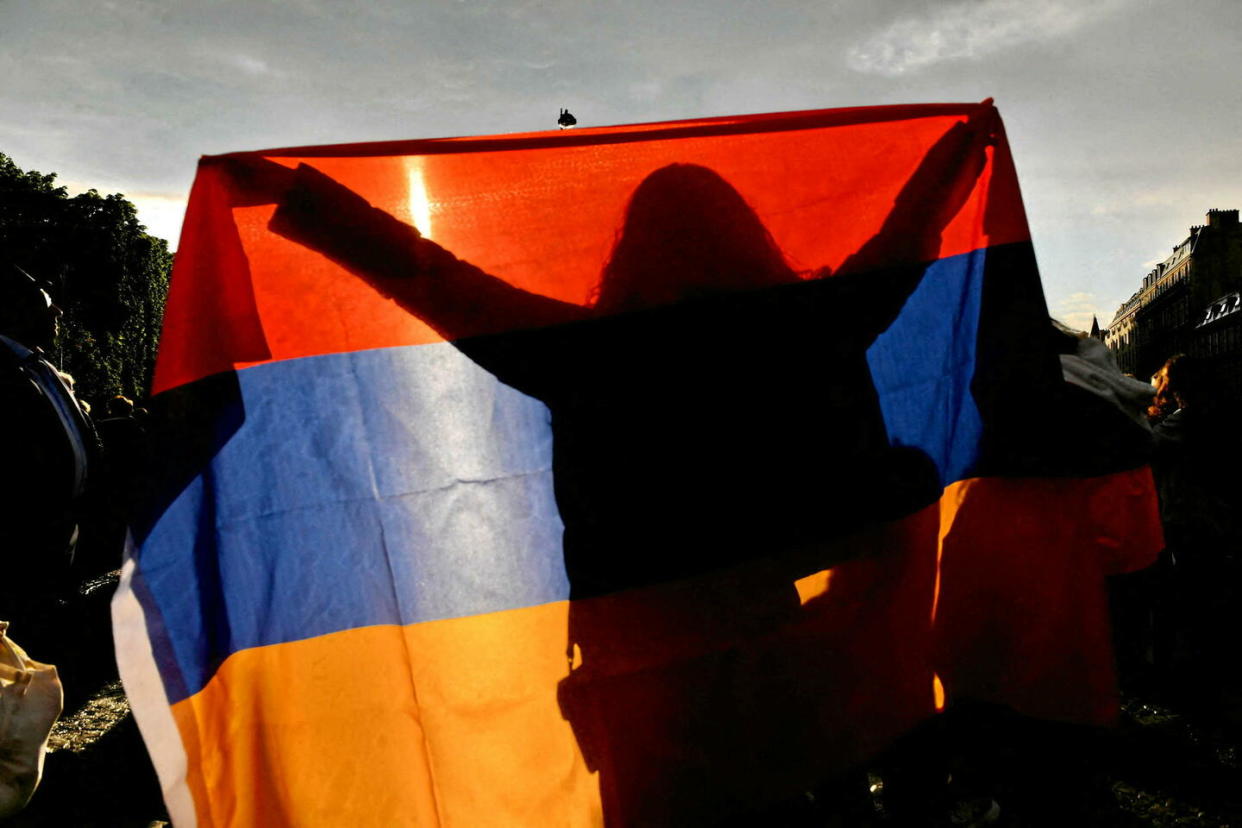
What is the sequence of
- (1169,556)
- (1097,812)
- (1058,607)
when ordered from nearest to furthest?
(1058,607), (1097,812), (1169,556)

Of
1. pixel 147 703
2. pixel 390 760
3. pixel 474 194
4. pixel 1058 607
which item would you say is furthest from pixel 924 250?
pixel 147 703

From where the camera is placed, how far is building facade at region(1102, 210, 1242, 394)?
47.1m

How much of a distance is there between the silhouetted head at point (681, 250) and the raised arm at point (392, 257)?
0.69 ft

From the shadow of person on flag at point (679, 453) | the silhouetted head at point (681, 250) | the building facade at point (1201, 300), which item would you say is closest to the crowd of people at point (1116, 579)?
the shadow of person on flag at point (679, 453)

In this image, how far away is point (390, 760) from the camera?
81.9 inches

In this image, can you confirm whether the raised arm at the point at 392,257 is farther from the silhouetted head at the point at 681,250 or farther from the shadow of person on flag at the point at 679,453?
the silhouetted head at the point at 681,250

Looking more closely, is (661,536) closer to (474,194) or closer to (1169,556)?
(474,194)

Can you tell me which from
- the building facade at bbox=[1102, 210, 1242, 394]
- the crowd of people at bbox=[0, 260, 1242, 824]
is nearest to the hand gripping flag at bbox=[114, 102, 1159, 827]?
the crowd of people at bbox=[0, 260, 1242, 824]

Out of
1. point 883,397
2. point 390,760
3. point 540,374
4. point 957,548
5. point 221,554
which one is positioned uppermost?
point 540,374

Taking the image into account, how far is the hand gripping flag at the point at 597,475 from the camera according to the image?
6.95ft

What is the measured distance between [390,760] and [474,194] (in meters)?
1.83

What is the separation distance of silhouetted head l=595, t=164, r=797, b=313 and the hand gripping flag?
1cm

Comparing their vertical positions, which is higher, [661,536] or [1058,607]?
[661,536]

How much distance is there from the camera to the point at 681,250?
8.18 ft
